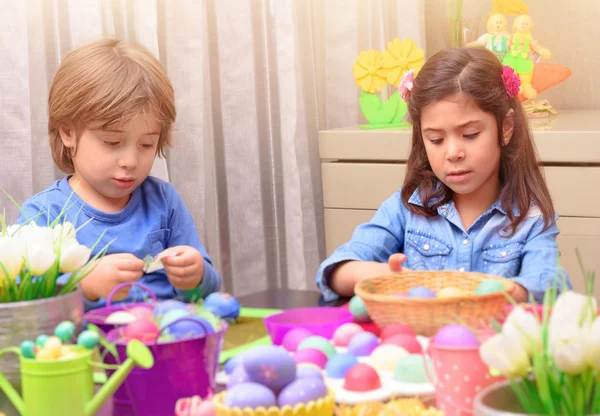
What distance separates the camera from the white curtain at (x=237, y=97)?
2016 mm

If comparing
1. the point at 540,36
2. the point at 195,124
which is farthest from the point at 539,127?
the point at 195,124

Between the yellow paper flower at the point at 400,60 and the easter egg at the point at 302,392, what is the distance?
6.14ft

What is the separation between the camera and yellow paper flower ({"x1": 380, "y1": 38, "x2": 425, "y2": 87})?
2520 millimetres

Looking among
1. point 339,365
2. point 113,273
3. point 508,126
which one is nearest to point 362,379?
point 339,365

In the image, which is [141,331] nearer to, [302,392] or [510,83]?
[302,392]

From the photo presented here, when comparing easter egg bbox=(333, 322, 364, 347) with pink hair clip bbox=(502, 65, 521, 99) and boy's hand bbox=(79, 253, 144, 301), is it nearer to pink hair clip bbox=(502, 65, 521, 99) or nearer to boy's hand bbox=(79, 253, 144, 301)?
boy's hand bbox=(79, 253, 144, 301)

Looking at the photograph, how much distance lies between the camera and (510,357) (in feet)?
2.06

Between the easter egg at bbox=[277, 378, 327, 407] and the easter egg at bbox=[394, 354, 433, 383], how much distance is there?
0.49 ft

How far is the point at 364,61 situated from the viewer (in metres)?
2.57

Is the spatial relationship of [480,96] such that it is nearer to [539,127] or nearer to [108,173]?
[108,173]

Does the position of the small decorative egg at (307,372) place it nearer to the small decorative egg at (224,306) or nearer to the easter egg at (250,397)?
the easter egg at (250,397)

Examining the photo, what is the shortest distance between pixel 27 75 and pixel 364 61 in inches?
40.6

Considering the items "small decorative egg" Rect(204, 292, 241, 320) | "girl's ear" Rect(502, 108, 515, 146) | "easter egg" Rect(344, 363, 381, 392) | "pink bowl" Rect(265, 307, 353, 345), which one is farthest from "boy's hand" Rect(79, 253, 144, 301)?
"girl's ear" Rect(502, 108, 515, 146)

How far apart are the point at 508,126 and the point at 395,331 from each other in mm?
723
